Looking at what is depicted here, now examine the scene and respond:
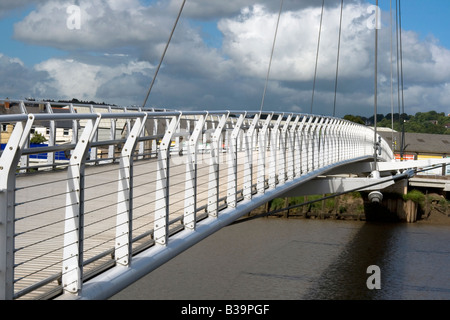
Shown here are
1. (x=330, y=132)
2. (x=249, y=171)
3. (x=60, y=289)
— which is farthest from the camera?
(x=330, y=132)

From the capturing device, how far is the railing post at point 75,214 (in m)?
4.54

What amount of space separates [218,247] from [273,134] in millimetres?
22547

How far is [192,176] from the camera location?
24.3ft

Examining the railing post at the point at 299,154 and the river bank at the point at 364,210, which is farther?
the river bank at the point at 364,210

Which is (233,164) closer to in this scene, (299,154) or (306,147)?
(299,154)

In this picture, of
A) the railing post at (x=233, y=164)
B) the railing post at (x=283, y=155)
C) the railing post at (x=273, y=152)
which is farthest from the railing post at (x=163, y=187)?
the railing post at (x=283, y=155)

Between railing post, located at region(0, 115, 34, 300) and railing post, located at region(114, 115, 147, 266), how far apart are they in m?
1.53

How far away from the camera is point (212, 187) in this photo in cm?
841

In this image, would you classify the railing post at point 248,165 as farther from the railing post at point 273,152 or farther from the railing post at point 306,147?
the railing post at point 306,147

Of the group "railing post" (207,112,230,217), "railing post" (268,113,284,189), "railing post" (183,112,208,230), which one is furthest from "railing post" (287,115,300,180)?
"railing post" (183,112,208,230)

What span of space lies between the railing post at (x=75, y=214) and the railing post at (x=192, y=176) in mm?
2579

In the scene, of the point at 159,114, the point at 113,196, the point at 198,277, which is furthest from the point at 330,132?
the point at 159,114

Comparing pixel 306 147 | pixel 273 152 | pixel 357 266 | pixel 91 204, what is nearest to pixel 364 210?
pixel 357 266
